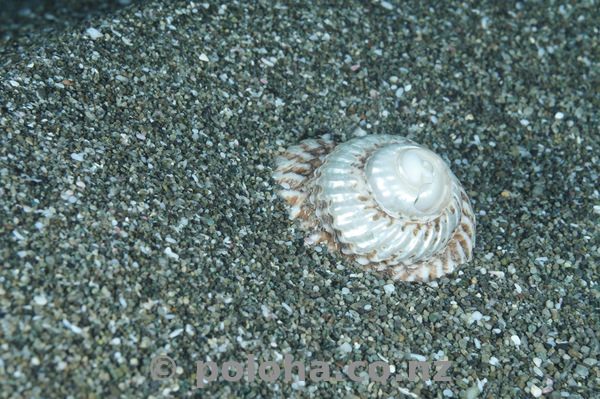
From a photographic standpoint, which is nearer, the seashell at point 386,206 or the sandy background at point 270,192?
the sandy background at point 270,192

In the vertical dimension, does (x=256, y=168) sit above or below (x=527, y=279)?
above

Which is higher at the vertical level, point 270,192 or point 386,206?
point 386,206

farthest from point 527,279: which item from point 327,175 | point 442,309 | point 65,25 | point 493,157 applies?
point 65,25

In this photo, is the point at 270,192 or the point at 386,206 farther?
the point at 270,192

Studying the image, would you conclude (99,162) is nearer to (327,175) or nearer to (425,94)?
(327,175)

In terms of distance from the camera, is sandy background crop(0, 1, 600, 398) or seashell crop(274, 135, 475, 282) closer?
sandy background crop(0, 1, 600, 398)

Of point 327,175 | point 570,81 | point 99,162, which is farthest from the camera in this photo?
point 570,81

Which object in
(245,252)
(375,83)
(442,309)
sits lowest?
(442,309)

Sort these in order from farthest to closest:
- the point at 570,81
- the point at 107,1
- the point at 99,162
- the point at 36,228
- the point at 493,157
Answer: the point at 107,1, the point at 570,81, the point at 493,157, the point at 99,162, the point at 36,228
